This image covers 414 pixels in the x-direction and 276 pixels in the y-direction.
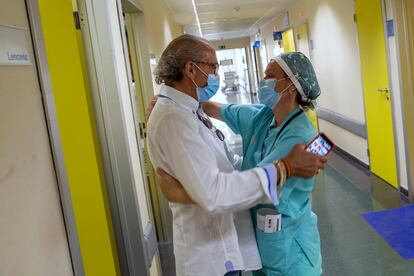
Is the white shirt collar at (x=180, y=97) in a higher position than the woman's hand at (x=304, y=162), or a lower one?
higher

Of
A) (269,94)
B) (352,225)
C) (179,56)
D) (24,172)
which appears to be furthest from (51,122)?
(352,225)

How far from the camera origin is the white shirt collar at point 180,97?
4.44ft

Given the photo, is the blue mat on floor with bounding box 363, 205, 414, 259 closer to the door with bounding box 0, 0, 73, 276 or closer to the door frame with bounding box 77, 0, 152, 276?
the door frame with bounding box 77, 0, 152, 276

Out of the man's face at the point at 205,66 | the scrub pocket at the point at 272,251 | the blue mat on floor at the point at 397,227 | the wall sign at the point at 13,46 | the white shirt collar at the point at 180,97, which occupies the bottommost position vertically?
the blue mat on floor at the point at 397,227

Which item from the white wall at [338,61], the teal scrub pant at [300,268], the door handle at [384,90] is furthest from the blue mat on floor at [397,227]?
the teal scrub pant at [300,268]

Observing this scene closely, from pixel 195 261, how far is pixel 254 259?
A: 240mm

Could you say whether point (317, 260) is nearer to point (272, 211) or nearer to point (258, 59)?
point (272, 211)

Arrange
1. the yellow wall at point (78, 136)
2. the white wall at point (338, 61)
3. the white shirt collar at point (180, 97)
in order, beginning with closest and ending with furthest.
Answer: the white shirt collar at point (180, 97)
the yellow wall at point (78, 136)
the white wall at point (338, 61)

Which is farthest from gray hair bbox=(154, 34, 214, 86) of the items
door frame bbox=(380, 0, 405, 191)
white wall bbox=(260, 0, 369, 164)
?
white wall bbox=(260, 0, 369, 164)

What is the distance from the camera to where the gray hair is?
4.49 feet

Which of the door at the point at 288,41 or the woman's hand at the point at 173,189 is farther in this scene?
the door at the point at 288,41

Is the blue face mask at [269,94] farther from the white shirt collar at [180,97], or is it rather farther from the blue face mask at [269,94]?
the white shirt collar at [180,97]

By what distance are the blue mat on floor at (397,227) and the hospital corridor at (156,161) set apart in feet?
0.05

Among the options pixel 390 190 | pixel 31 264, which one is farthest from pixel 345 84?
pixel 31 264
